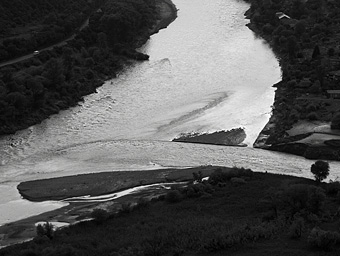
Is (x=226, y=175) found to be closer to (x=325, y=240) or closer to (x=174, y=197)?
(x=174, y=197)

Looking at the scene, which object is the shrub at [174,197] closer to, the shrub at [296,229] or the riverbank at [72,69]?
the shrub at [296,229]

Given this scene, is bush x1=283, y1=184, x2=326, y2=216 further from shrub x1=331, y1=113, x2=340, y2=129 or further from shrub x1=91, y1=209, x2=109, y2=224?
shrub x1=331, y1=113, x2=340, y2=129

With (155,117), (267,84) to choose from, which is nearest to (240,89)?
(267,84)

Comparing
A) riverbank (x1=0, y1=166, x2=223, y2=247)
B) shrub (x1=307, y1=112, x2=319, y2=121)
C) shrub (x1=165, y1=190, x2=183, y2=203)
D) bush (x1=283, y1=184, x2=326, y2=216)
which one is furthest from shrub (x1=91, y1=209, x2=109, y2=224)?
shrub (x1=307, y1=112, x2=319, y2=121)

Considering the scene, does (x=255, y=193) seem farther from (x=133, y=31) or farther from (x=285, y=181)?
(x=133, y=31)

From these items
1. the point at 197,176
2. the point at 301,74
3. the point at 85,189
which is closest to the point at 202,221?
the point at 197,176

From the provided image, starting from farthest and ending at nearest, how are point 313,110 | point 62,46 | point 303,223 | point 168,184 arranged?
point 62,46 < point 313,110 < point 168,184 < point 303,223
